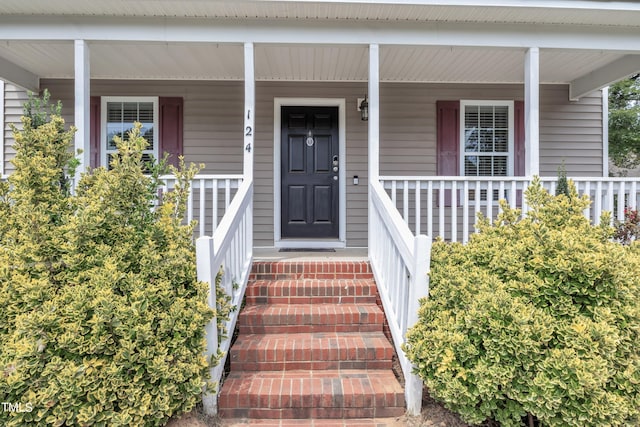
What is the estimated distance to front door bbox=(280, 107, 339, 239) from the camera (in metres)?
5.29

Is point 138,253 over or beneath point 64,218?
beneath

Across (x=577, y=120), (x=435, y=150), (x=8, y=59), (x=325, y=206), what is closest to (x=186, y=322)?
(x=325, y=206)

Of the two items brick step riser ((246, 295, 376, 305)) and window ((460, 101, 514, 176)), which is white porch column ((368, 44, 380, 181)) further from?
window ((460, 101, 514, 176))

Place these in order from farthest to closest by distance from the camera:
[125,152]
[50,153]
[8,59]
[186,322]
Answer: [8,59] < [50,153] < [125,152] < [186,322]

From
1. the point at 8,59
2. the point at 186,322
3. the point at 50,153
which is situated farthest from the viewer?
the point at 8,59

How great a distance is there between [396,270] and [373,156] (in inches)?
57.3

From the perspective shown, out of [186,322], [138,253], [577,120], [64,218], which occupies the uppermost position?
[577,120]

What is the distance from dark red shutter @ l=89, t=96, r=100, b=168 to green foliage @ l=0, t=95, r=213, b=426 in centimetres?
290

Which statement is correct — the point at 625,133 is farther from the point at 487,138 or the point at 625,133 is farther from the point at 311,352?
the point at 311,352

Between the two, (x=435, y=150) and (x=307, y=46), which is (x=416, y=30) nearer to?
(x=307, y=46)

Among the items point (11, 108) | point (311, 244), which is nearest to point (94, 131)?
point (11, 108)

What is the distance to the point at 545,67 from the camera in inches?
188

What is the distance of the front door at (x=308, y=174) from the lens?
5.29 m

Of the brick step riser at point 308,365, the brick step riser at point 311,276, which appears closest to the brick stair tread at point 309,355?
the brick step riser at point 308,365
